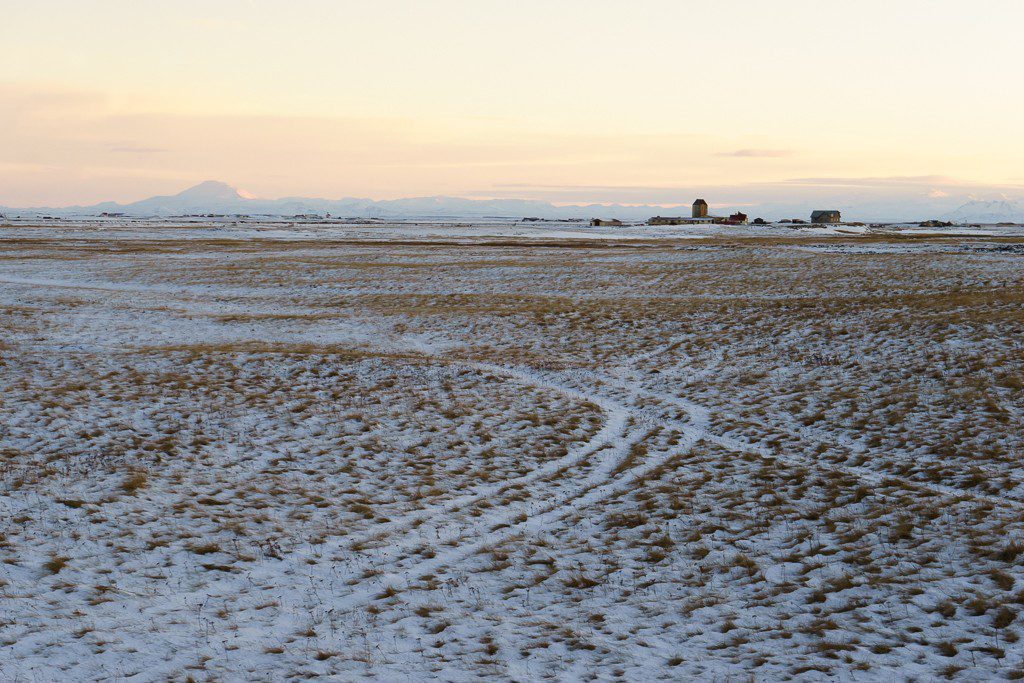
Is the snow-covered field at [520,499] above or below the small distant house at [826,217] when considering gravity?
below

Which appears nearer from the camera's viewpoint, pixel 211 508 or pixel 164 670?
pixel 164 670

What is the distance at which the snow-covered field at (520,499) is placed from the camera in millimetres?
8281

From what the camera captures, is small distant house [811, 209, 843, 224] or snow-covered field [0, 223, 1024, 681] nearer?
snow-covered field [0, 223, 1024, 681]

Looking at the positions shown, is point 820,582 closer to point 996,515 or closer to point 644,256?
point 996,515

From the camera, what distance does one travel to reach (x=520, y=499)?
1276 cm

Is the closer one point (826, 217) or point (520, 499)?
point (520, 499)

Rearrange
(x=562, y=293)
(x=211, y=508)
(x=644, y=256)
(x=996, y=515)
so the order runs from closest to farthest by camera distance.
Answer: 1. (x=996, y=515)
2. (x=211, y=508)
3. (x=562, y=293)
4. (x=644, y=256)

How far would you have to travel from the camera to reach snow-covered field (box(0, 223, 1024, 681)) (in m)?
8.28

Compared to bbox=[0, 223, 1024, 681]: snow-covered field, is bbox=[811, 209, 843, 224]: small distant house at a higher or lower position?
higher

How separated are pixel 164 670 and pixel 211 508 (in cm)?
458

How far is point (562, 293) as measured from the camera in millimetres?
37906

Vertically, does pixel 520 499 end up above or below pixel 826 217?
below

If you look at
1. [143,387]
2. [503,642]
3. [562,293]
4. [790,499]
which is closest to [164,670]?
[503,642]

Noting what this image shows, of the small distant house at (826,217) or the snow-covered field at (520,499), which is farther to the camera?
the small distant house at (826,217)
